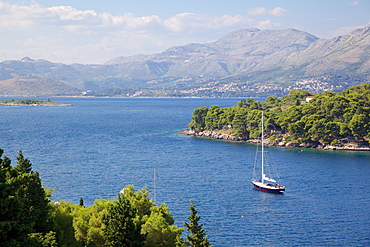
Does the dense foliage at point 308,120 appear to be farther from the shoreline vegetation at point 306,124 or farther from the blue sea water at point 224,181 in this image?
the blue sea water at point 224,181

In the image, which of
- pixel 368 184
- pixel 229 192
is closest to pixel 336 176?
pixel 368 184

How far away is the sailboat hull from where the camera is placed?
66625 mm

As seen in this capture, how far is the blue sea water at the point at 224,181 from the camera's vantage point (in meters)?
50.3

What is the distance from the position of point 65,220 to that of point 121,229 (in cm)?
842

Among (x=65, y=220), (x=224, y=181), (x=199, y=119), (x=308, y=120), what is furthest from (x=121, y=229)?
(x=199, y=119)

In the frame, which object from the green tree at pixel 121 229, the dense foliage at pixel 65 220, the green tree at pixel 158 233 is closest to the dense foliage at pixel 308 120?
the dense foliage at pixel 65 220

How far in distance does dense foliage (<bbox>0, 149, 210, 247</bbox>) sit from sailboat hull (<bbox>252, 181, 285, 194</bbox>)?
95.9 feet

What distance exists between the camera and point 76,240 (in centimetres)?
3609

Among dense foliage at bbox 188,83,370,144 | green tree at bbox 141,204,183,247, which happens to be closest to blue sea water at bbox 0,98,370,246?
dense foliage at bbox 188,83,370,144

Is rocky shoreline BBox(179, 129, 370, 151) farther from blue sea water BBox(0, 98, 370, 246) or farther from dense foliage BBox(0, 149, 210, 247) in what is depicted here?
dense foliage BBox(0, 149, 210, 247)

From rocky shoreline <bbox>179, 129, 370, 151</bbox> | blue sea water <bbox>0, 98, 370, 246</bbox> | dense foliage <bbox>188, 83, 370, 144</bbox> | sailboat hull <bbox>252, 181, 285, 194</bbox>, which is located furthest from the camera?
dense foliage <bbox>188, 83, 370, 144</bbox>

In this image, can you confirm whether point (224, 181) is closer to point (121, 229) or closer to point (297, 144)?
point (121, 229)

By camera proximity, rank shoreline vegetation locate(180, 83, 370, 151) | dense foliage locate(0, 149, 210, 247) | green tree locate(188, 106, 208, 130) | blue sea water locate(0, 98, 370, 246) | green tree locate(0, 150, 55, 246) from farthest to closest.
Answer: green tree locate(188, 106, 208, 130)
shoreline vegetation locate(180, 83, 370, 151)
blue sea water locate(0, 98, 370, 246)
dense foliage locate(0, 149, 210, 247)
green tree locate(0, 150, 55, 246)

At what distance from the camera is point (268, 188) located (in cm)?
6738
